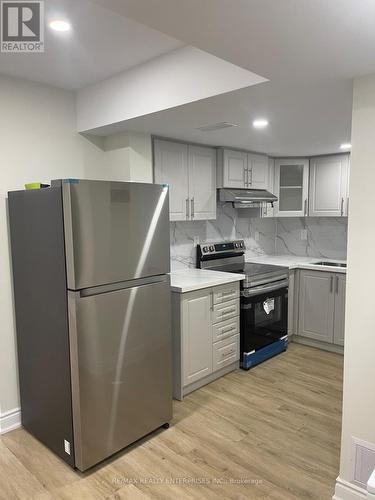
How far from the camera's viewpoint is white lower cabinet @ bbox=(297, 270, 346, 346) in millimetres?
4027

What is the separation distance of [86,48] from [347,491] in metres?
2.88

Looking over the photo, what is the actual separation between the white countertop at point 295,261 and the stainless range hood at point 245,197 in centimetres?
73

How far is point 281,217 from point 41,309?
11.9 ft

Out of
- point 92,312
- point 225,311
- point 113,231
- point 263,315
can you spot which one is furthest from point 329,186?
point 92,312

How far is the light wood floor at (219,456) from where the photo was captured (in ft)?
7.10

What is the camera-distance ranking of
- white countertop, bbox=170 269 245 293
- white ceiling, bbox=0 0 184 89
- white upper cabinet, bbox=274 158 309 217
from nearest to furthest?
1. white ceiling, bbox=0 0 184 89
2. white countertop, bbox=170 269 245 293
3. white upper cabinet, bbox=274 158 309 217

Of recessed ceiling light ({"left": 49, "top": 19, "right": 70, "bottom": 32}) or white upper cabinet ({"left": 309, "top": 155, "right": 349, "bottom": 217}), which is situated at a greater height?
recessed ceiling light ({"left": 49, "top": 19, "right": 70, "bottom": 32})

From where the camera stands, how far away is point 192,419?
9.48ft

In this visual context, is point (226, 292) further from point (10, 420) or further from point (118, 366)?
point (10, 420)

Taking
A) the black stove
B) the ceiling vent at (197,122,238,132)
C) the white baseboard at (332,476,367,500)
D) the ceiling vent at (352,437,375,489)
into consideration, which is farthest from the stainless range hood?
the white baseboard at (332,476,367,500)

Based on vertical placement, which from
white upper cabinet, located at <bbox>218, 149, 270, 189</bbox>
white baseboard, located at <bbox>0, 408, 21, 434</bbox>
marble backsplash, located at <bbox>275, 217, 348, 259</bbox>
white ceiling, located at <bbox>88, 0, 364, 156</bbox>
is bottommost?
white baseboard, located at <bbox>0, 408, 21, 434</bbox>

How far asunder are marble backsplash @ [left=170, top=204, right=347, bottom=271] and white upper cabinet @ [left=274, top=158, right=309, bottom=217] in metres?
0.32

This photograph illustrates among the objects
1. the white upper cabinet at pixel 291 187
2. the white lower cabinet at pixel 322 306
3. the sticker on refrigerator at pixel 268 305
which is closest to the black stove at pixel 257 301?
the sticker on refrigerator at pixel 268 305

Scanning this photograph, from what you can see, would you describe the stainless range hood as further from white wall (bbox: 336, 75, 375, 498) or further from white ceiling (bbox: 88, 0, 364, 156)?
white wall (bbox: 336, 75, 375, 498)
